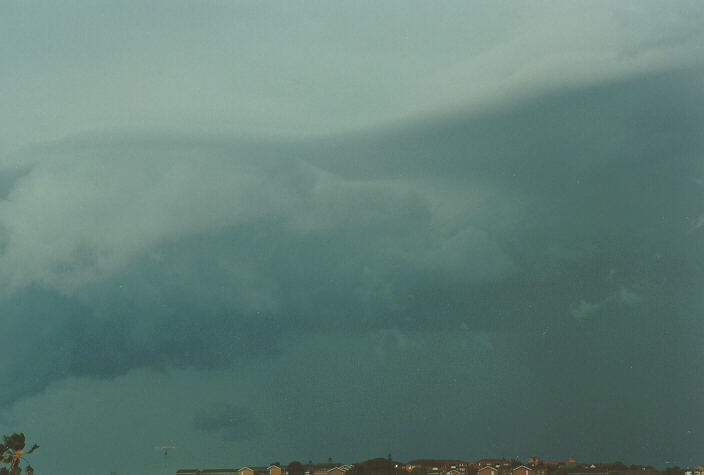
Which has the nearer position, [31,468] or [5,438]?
[5,438]
